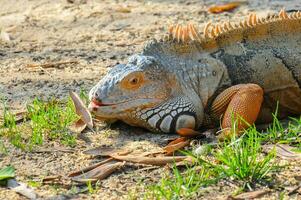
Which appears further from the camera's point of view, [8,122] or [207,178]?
[8,122]

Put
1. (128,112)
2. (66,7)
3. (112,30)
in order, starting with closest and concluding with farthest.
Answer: (128,112)
(112,30)
(66,7)

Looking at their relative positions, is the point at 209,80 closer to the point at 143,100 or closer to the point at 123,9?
the point at 143,100

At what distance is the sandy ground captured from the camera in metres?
6.68

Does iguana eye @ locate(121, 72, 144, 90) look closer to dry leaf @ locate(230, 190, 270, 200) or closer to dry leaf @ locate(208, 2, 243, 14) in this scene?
dry leaf @ locate(230, 190, 270, 200)

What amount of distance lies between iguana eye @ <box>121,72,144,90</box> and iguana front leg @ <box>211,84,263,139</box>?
781 millimetres

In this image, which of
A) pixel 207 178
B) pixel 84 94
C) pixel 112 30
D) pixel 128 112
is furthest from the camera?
pixel 112 30

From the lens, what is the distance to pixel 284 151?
664 centimetres

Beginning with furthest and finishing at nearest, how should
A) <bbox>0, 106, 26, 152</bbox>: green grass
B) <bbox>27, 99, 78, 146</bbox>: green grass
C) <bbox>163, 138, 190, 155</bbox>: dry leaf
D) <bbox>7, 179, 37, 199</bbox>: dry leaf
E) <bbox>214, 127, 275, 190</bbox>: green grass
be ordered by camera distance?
<bbox>27, 99, 78, 146</bbox>: green grass < <bbox>0, 106, 26, 152</bbox>: green grass < <bbox>163, 138, 190, 155</bbox>: dry leaf < <bbox>7, 179, 37, 199</bbox>: dry leaf < <bbox>214, 127, 275, 190</bbox>: green grass

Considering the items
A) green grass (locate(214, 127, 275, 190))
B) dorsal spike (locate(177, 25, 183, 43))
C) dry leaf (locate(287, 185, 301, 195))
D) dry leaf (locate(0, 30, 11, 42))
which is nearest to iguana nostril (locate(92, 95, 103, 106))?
dorsal spike (locate(177, 25, 183, 43))

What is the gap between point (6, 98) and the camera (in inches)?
343

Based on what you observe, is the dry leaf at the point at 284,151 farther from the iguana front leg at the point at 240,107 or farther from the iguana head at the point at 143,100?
the iguana head at the point at 143,100

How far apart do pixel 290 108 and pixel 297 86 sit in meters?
0.23

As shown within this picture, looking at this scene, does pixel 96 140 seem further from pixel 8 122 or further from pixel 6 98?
pixel 6 98

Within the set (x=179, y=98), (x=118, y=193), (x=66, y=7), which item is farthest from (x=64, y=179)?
(x=66, y=7)
